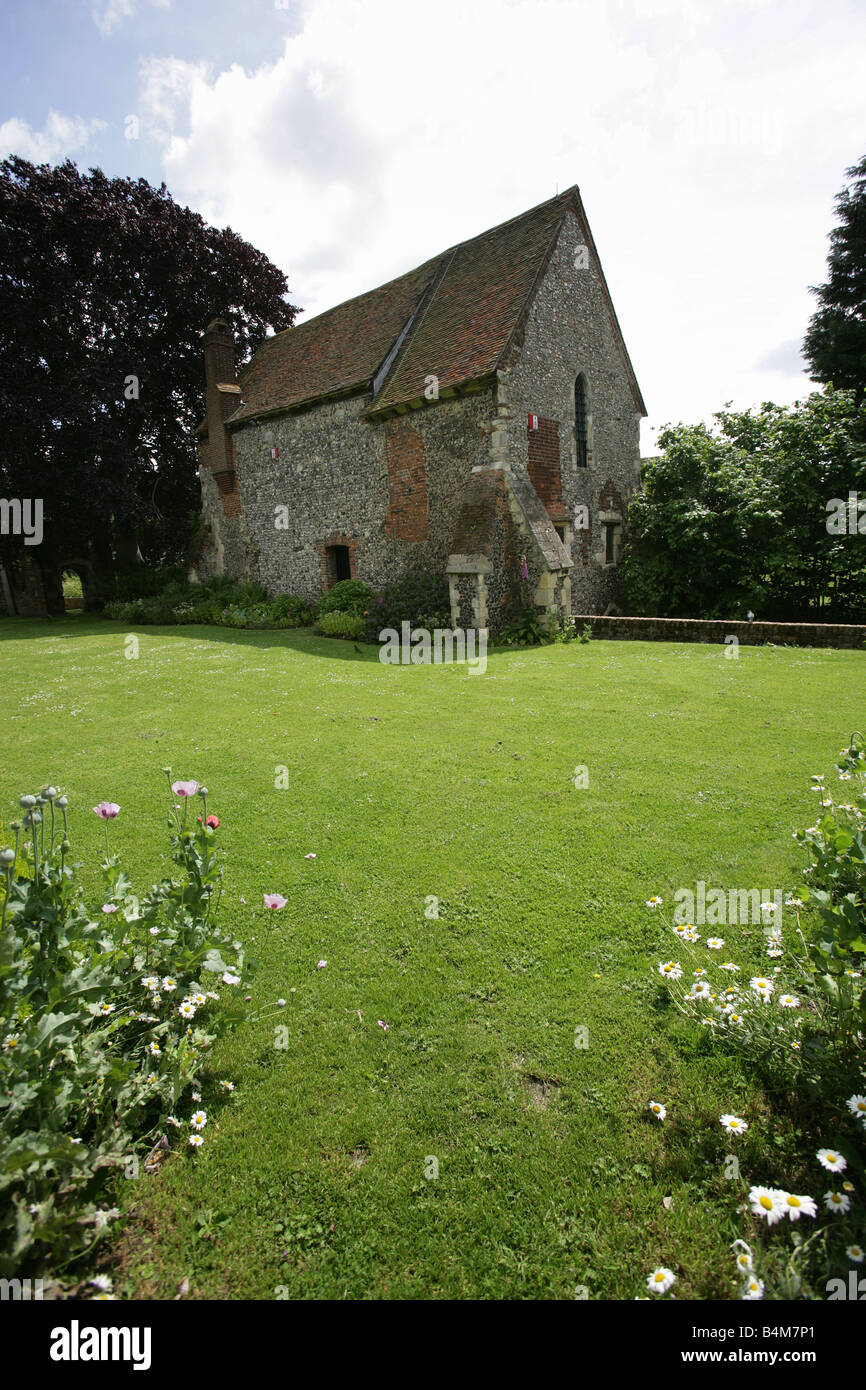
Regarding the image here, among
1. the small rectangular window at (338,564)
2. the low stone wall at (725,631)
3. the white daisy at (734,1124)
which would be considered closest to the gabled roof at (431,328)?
the small rectangular window at (338,564)

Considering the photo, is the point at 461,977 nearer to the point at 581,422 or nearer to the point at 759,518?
the point at 759,518

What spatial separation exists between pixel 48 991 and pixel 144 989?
2.55 feet

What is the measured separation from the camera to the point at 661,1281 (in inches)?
77.9

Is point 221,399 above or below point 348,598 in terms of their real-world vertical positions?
above

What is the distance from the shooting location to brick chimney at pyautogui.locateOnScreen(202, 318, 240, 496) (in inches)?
888

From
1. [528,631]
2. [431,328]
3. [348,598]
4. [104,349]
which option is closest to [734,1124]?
[528,631]

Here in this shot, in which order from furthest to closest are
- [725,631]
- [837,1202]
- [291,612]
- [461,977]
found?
[291,612], [725,631], [461,977], [837,1202]

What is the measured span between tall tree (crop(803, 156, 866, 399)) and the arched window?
40.5 ft

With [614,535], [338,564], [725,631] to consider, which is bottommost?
[725,631]

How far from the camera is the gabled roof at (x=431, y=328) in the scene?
50.0ft

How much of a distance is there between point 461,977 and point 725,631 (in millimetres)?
12042

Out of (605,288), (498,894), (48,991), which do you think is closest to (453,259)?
(605,288)

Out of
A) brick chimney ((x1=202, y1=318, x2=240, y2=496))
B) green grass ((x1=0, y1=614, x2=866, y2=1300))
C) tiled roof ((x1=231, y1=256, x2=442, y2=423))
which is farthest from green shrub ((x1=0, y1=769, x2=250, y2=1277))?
brick chimney ((x1=202, y1=318, x2=240, y2=496))

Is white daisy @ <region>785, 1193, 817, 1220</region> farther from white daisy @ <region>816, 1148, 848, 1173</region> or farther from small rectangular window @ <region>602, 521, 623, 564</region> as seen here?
small rectangular window @ <region>602, 521, 623, 564</region>
